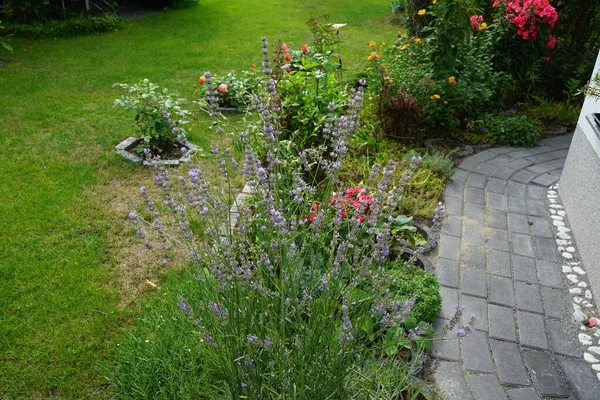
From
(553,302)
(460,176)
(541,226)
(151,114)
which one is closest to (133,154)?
(151,114)

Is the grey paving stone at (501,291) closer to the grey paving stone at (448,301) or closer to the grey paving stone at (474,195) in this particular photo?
the grey paving stone at (448,301)

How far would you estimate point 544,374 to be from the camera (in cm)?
281

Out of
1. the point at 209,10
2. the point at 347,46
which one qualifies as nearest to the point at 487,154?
the point at 347,46

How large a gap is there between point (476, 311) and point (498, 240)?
93 cm

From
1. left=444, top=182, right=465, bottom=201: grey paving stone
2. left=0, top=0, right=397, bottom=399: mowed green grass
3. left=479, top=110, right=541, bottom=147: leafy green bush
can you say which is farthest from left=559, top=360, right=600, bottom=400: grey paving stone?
left=479, top=110, right=541, bottom=147: leafy green bush

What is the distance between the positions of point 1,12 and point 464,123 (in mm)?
8019

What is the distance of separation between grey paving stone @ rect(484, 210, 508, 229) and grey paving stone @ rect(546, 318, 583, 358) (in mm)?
1087

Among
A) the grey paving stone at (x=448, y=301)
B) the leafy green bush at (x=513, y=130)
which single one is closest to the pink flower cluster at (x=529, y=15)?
the leafy green bush at (x=513, y=130)

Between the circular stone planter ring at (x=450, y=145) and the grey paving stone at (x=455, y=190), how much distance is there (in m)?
0.59

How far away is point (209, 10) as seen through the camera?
1132cm

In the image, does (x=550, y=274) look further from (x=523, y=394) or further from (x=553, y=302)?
(x=523, y=394)

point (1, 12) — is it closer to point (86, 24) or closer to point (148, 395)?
point (86, 24)

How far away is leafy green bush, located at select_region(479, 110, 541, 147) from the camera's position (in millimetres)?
5492

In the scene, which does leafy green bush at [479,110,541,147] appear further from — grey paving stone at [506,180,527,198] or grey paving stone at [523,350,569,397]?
grey paving stone at [523,350,569,397]
